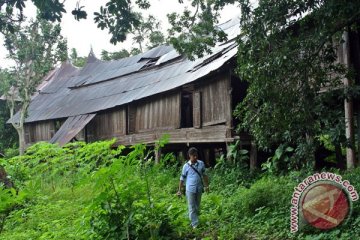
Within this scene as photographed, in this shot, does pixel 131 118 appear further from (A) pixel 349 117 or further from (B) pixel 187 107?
(A) pixel 349 117

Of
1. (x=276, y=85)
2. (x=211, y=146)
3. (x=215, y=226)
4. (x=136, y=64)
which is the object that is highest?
(x=136, y=64)

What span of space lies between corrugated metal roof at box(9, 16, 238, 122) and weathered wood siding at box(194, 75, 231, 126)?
2.17 feet

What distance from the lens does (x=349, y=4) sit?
561cm

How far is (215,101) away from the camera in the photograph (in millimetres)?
13766

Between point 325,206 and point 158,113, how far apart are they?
12.0 metres

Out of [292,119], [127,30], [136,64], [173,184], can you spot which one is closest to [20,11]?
[127,30]

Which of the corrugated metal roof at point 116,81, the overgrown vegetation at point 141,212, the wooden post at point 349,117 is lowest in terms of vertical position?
the overgrown vegetation at point 141,212

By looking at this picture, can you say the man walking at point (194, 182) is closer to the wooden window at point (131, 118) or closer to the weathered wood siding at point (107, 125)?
the wooden window at point (131, 118)

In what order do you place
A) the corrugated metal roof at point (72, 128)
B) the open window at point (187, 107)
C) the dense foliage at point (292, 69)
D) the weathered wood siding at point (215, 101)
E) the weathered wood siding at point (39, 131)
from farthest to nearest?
the weathered wood siding at point (39, 131) < the corrugated metal roof at point (72, 128) < the open window at point (187, 107) < the weathered wood siding at point (215, 101) < the dense foliage at point (292, 69)

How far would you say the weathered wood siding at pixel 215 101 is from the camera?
1309 cm

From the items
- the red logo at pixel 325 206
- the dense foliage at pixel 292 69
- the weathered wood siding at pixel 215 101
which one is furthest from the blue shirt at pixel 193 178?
the weathered wood siding at pixel 215 101

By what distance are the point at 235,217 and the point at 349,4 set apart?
14.0 ft

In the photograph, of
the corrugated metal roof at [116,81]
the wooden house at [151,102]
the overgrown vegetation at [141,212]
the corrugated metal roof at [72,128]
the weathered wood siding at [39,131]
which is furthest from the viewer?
the weathered wood siding at [39,131]

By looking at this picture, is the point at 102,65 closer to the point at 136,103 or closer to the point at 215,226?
the point at 136,103
